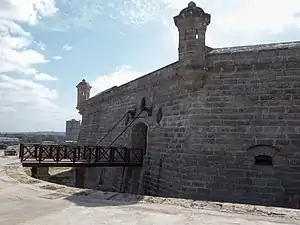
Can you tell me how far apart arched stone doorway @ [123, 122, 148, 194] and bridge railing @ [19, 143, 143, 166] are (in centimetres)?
61

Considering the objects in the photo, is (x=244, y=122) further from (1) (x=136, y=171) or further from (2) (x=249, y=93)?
(1) (x=136, y=171)

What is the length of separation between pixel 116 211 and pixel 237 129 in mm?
5823

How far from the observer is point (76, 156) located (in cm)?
1228

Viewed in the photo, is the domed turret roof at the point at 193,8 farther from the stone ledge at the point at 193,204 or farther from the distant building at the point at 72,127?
the distant building at the point at 72,127

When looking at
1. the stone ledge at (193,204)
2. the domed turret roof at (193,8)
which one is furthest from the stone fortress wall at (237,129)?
the stone ledge at (193,204)

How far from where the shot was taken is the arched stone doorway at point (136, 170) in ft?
43.7

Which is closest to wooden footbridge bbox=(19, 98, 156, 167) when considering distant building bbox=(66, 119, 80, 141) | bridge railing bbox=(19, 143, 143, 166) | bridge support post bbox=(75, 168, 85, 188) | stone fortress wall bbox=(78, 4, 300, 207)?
bridge railing bbox=(19, 143, 143, 166)

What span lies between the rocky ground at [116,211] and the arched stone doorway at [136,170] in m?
7.89

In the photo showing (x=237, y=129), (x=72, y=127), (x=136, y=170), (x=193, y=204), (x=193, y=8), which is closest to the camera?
(x=193, y=204)

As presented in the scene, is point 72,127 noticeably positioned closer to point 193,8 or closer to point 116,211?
point 193,8

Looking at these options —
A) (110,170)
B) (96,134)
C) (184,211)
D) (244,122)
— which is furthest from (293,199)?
(96,134)

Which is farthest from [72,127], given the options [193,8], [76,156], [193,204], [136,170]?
[193,204]

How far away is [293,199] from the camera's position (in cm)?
834

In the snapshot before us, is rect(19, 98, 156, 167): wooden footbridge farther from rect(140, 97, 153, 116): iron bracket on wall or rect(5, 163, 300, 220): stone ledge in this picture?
rect(5, 163, 300, 220): stone ledge
